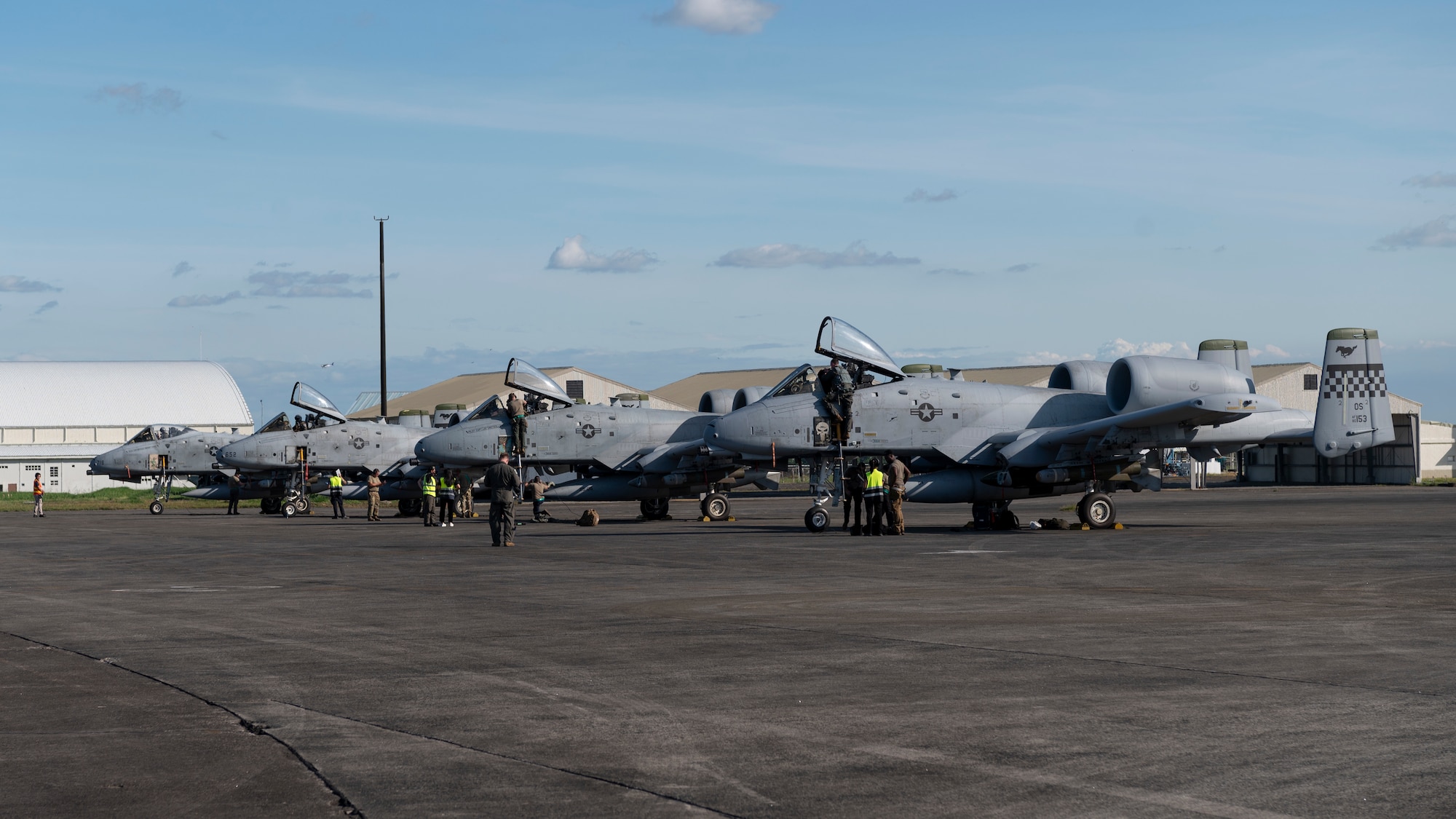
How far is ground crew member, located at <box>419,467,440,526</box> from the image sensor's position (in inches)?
1319

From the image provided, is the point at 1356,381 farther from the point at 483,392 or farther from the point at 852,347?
the point at 483,392

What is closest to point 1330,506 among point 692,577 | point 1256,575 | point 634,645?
point 1256,575

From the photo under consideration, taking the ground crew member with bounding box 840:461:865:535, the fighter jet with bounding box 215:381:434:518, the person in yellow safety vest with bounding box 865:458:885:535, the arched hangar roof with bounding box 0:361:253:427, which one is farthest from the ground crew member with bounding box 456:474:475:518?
the arched hangar roof with bounding box 0:361:253:427

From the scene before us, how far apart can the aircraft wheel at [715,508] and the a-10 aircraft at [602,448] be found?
2 cm

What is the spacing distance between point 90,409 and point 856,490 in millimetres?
81479

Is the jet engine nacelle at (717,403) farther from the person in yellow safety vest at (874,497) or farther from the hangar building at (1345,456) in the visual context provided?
the hangar building at (1345,456)

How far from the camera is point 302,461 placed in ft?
136

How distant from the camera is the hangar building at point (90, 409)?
82.7 m

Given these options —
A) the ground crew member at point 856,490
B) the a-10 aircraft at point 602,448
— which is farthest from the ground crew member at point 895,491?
the a-10 aircraft at point 602,448

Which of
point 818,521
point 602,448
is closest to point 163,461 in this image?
point 602,448

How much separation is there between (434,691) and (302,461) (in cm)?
3523

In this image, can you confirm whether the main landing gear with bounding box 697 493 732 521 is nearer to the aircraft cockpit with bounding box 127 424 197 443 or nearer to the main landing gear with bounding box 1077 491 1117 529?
the main landing gear with bounding box 1077 491 1117 529

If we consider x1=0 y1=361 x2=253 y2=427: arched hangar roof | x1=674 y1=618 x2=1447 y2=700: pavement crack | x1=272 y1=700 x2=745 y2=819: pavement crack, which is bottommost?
x1=272 y1=700 x2=745 y2=819: pavement crack

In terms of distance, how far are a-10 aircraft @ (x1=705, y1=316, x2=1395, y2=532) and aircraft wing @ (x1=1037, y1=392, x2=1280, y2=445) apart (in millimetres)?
36
